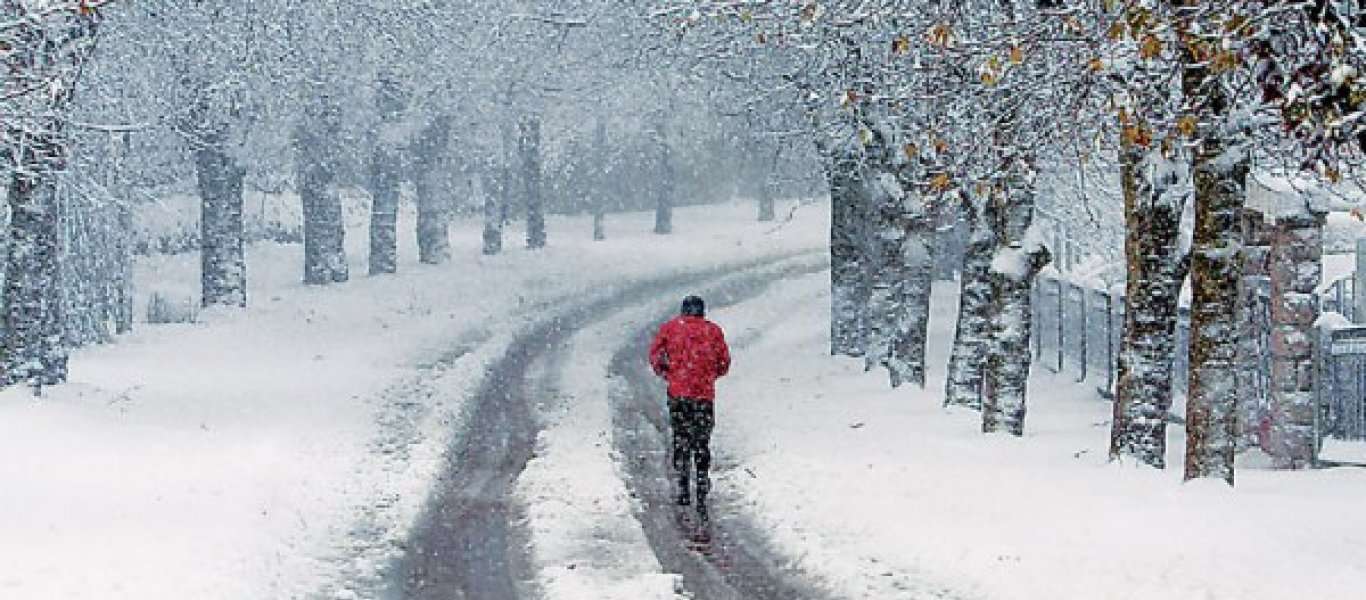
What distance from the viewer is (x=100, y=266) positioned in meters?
34.1

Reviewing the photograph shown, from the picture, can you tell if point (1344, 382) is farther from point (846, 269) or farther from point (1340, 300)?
point (846, 269)

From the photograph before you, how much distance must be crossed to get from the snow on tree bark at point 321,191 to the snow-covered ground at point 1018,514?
19048 millimetres

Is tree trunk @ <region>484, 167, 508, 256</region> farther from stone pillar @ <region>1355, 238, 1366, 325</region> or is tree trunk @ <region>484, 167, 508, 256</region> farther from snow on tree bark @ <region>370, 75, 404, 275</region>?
stone pillar @ <region>1355, 238, 1366, 325</region>

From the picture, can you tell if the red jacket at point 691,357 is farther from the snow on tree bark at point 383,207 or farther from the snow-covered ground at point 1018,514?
the snow on tree bark at point 383,207

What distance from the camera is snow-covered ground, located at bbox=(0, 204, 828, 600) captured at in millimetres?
12094

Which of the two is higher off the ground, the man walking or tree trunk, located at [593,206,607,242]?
tree trunk, located at [593,206,607,242]

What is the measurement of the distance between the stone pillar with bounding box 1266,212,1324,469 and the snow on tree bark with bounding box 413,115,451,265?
90.9 ft

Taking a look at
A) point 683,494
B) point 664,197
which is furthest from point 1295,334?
point 664,197

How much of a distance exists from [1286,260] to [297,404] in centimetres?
1180

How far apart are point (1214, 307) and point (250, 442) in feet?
32.5

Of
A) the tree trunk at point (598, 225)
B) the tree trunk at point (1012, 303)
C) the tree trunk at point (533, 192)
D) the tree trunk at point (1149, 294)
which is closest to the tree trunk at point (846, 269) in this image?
the tree trunk at point (1012, 303)

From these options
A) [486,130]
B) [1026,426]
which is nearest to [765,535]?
[1026,426]

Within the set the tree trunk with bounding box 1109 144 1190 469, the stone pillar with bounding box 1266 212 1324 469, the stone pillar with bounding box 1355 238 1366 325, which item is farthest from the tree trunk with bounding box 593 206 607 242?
the tree trunk with bounding box 1109 144 1190 469

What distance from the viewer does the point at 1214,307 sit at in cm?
1288
